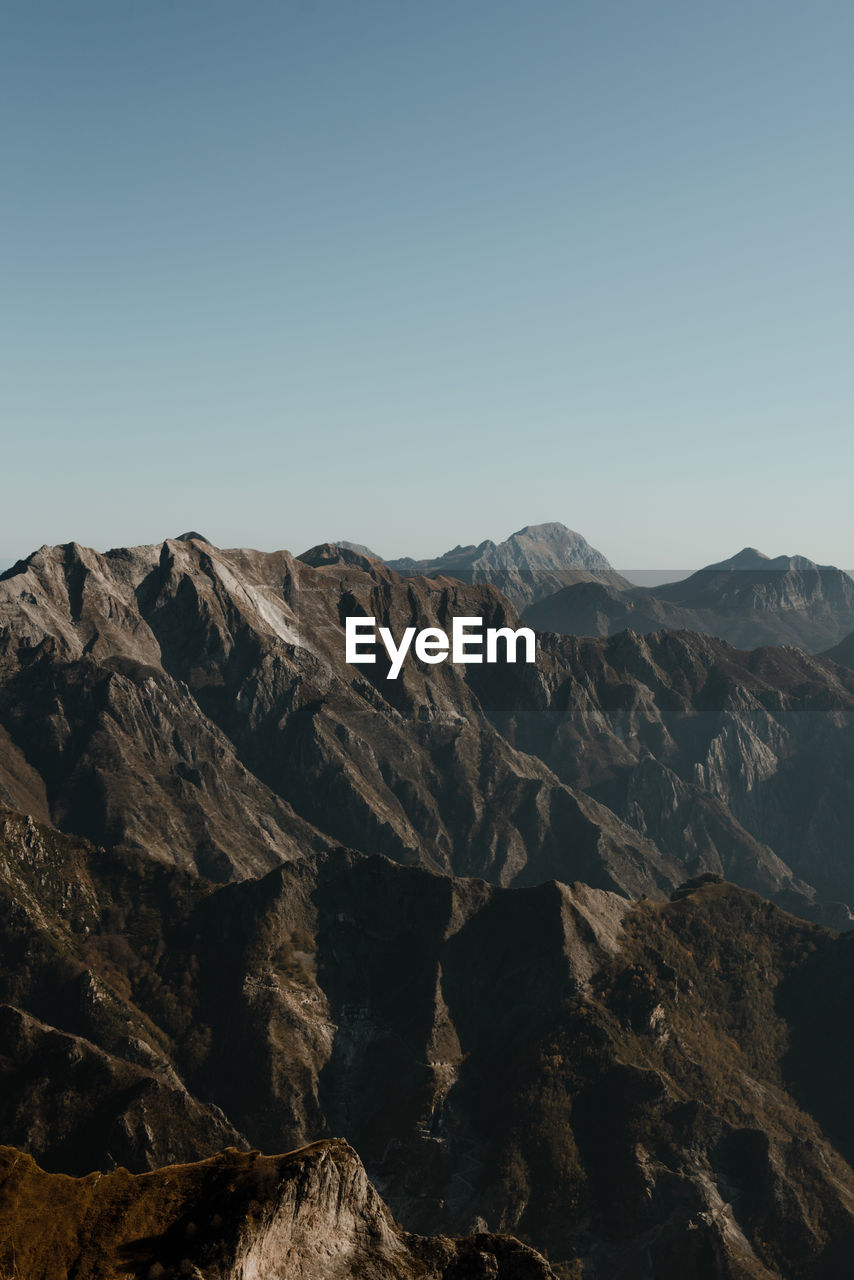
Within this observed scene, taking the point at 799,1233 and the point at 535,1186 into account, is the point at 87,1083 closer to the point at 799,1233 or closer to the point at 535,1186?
the point at 535,1186

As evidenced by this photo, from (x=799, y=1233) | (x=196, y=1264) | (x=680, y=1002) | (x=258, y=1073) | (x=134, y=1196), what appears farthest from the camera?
(x=680, y=1002)

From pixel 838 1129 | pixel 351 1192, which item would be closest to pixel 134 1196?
pixel 351 1192

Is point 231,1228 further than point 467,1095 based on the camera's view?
No

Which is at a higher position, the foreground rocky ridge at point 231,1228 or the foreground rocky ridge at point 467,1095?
the foreground rocky ridge at point 231,1228

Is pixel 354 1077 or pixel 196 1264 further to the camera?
pixel 354 1077

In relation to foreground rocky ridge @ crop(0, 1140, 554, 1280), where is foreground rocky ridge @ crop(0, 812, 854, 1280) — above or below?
below

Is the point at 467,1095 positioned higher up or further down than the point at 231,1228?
further down

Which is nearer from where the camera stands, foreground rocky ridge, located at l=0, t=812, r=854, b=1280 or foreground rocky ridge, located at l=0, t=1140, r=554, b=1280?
foreground rocky ridge, located at l=0, t=1140, r=554, b=1280

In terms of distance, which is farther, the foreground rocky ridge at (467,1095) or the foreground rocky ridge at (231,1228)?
the foreground rocky ridge at (467,1095)
